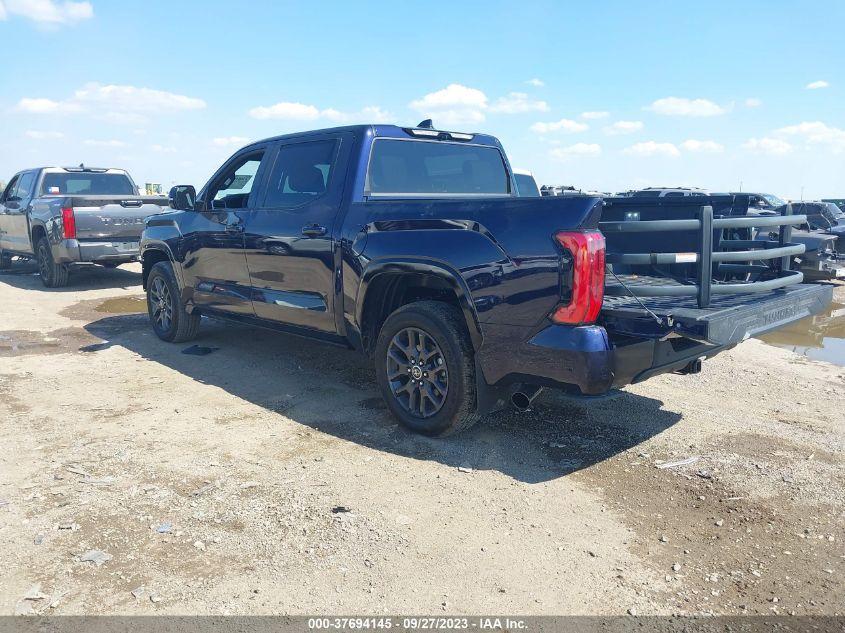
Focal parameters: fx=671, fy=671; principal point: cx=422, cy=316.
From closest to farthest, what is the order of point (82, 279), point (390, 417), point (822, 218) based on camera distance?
point (390, 417)
point (82, 279)
point (822, 218)

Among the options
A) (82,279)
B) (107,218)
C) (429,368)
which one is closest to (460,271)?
(429,368)

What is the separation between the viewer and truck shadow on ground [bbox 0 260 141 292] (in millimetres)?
11617

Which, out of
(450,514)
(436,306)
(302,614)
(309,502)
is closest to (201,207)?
(436,306)

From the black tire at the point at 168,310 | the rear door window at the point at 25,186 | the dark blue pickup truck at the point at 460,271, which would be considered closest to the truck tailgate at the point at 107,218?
the rear door window at the point at 25,186

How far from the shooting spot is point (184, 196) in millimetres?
6363

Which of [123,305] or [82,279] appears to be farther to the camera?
[82,279]

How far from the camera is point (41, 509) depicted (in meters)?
3.43

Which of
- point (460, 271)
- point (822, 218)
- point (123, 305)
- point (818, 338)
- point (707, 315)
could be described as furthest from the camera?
point (822, 218)

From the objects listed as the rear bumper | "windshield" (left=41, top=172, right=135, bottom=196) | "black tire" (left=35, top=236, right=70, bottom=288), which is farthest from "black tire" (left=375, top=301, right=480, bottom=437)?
"windshield" (left=41, top=172, right=135, bottom=196)

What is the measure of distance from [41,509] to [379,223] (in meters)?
2.52

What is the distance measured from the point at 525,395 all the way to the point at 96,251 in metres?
8.94

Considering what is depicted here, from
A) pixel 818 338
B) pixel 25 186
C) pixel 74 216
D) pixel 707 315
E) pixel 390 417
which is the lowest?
pixel 818 338

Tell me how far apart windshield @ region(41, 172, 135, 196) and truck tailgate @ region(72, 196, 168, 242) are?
4.35 feet

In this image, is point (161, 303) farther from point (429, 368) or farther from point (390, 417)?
point (429, 368)
